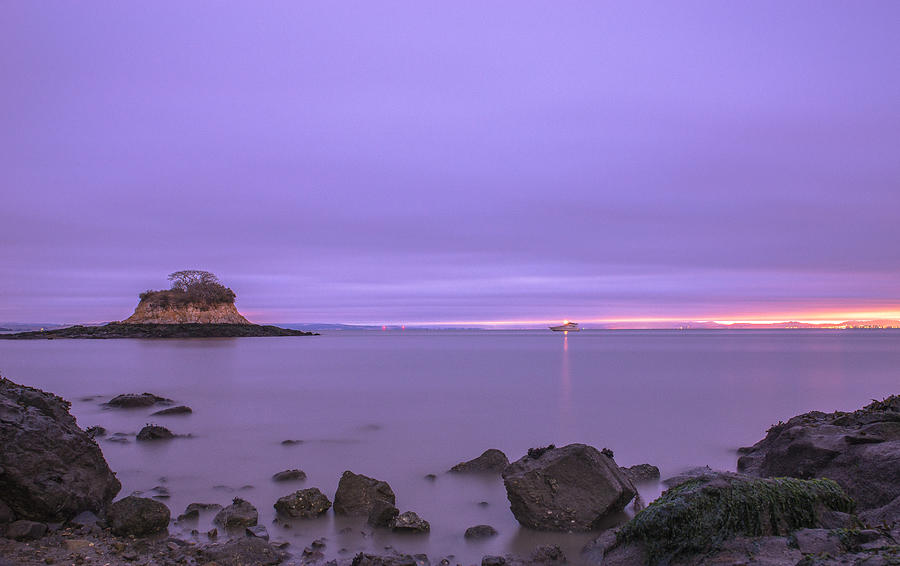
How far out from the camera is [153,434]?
11242 millimetres

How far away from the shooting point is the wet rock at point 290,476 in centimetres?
838

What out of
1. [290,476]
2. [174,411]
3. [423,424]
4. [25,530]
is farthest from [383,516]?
[174,411]

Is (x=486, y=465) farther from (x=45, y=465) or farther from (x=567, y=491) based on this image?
(x=45, y=465)

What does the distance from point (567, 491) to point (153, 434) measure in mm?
8960

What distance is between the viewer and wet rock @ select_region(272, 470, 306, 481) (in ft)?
27.5

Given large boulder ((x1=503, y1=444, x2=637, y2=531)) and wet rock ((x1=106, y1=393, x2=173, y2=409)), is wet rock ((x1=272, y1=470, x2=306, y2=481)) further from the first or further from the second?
wet rock ((x1=106, y1=393, x2=173, y2=409))

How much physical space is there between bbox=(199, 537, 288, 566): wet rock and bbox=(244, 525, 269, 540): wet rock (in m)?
0.39

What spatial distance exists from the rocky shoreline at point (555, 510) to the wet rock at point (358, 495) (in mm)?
14

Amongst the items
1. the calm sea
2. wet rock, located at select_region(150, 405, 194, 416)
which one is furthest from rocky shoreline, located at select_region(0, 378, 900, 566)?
wet rock, located at select_region(150, 405, 194, 416)

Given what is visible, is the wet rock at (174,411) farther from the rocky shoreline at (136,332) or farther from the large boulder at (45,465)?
the rocky shoreline at (136,332)

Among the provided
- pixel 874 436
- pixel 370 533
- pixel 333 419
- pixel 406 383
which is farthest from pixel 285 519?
pixel 406 383

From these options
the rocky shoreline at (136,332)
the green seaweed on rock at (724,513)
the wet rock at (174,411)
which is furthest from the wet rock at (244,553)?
the rocky shoreline at (136,332)

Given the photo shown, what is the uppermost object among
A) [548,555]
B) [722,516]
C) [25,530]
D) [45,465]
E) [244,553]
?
[722,516]

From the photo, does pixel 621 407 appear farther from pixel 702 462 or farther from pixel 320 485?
pixel 320 485
